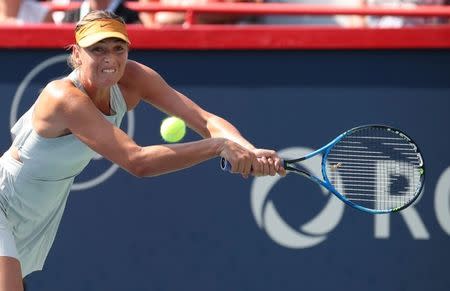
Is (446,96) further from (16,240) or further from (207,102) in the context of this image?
(16,240)

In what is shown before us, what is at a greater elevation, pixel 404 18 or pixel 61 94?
pixel 404 18

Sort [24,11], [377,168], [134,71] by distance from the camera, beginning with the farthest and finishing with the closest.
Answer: [24,11], [377,168], [134,71]

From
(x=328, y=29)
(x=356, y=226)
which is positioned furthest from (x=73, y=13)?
(x=356, y=226)

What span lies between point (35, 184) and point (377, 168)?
174 centimetres

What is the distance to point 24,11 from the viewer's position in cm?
647

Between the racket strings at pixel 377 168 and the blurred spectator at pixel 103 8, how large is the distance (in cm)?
150

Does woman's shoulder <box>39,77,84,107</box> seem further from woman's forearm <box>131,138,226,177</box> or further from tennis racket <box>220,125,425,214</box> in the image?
Result: tennis racket <box>220,125,425,214</box>

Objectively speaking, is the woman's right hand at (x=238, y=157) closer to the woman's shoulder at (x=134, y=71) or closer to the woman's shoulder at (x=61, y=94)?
the woman's shoulder at (x=61, y=94)

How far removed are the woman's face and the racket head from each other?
1.25 meters

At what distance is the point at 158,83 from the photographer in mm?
4758

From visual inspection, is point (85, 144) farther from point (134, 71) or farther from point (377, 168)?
point (377, 168)

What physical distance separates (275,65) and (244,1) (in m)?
1.07

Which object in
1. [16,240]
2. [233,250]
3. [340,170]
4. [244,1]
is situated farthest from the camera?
[244,1]

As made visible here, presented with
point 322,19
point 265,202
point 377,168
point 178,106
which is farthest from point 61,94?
point 322,19
